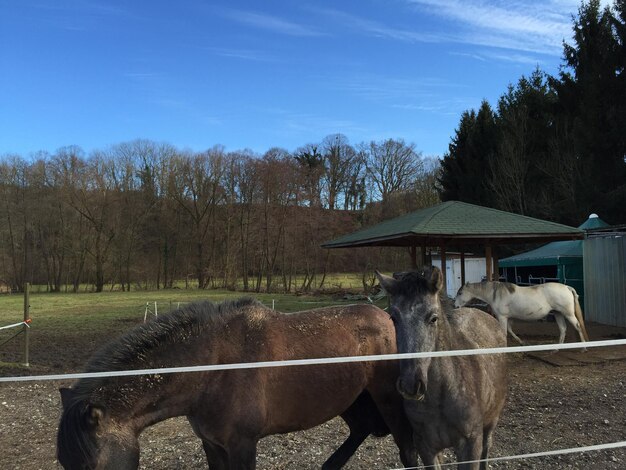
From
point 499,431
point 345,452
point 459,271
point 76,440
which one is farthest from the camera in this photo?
point 459,271

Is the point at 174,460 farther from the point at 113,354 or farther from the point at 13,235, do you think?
the point at 13,235

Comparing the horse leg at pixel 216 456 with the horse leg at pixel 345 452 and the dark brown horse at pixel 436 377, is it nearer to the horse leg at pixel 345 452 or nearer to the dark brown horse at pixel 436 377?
the horse leg at pixel 345 452

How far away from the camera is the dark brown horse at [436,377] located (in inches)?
101

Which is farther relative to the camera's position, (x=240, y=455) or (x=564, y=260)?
(x=564, y=260)

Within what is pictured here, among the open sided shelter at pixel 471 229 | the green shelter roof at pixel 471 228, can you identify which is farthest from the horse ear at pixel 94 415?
the green shelter roof at pixel 471 228

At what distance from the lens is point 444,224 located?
10711mm

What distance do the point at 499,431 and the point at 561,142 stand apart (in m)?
23.4

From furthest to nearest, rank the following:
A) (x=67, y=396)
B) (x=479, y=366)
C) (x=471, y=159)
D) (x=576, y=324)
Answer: (x=471, y=159) < (x=576, y=324) < (x=479, y=366) < (x=67, y=396)

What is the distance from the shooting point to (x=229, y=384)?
2.77 meters

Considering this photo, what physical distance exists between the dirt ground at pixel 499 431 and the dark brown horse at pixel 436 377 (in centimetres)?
152

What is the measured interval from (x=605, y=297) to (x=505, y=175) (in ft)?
46.1

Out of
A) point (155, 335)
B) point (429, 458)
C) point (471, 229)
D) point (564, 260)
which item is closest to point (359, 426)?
point (429, 458)

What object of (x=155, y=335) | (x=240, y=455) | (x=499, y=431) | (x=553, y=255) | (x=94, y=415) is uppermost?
(x=553, y=255)

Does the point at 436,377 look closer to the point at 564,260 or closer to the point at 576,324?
the point at 576,324
